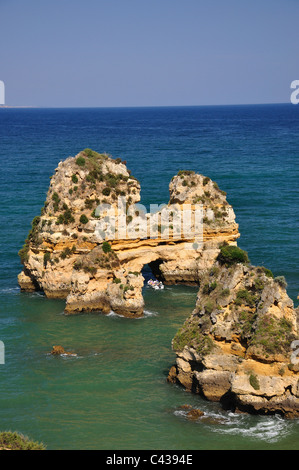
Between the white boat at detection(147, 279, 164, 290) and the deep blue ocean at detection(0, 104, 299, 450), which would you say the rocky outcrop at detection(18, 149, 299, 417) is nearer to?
the white boat at detection(147, 279, 164, 290)

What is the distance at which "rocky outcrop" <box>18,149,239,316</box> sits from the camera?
198 feet

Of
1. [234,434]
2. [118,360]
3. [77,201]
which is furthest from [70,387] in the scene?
[77,201]

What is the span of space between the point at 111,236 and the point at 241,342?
884 inches

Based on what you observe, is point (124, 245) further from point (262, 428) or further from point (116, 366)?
point (262, 428)

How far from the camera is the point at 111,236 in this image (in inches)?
2456

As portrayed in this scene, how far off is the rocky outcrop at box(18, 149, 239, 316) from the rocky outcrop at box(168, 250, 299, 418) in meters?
15.3

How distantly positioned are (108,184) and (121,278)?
9525 millimetres

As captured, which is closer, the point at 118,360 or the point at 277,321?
the point at 277,321

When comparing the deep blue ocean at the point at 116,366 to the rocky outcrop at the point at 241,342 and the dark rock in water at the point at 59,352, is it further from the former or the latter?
the rocky outcrop at the point at 241,342

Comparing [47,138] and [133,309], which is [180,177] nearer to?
[133,309]

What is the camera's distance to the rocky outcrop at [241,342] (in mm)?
40469

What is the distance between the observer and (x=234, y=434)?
39500mm

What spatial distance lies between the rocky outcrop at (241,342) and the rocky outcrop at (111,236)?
1530 cm

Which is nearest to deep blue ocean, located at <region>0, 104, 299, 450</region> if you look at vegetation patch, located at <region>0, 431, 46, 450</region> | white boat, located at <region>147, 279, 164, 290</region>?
white boat, located at <region>147, 279, 164, 290</region>
